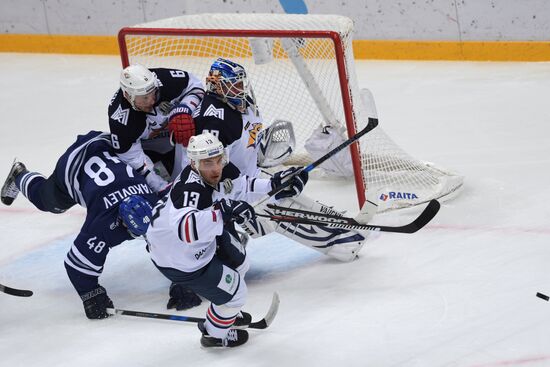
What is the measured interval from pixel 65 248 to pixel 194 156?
1620 mm

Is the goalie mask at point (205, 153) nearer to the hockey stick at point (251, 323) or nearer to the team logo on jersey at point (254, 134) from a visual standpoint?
the hockey stick at point (251, 323)

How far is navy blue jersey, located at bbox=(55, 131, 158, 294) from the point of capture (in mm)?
4105

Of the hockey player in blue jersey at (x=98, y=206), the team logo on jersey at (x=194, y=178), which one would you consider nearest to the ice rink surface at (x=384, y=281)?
the hockey player in blue jersey at (x=98, y=206)

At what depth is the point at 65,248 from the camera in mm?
4918

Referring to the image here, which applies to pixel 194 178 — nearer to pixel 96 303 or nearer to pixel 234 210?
pixel 234 210

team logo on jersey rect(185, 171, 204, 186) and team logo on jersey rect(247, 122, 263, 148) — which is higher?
team logo on jersey rect(185, 171, 204, 186)

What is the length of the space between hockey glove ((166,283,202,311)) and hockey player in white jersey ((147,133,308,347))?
0.39 meters

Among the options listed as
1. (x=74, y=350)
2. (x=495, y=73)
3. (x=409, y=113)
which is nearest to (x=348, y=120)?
(x=74, y=350)

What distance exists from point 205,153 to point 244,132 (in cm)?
76

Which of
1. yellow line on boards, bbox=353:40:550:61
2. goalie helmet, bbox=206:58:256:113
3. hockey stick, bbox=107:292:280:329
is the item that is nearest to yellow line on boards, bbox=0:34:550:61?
yellow line on boards, bbox=353:40:550:61

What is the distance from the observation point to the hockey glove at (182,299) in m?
4.15

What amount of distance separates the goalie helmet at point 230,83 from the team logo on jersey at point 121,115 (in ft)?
1.21

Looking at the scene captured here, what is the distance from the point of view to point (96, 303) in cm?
411

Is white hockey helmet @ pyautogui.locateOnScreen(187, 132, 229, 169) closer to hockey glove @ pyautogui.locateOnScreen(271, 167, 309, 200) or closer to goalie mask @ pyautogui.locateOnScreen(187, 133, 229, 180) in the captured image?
goalie mask @ pyautogui.locateOnScreen(187, 133, 229, 180)
